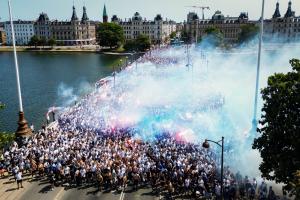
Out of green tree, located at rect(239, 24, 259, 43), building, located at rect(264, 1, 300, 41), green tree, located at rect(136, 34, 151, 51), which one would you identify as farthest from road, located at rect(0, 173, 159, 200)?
building, located at rect(264, 1, 300, 41)

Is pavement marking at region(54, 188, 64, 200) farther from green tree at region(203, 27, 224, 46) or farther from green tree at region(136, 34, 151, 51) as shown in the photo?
green tree at region(136, 34, 151, 51)

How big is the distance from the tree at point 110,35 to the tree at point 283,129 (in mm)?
163788

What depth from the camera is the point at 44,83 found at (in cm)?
9419

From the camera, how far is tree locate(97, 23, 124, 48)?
595 ft

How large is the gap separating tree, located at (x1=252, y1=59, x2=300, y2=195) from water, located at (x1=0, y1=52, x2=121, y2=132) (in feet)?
124

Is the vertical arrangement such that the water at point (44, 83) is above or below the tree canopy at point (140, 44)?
below

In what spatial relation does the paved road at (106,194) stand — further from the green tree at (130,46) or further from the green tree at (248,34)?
the green tree at (130,46)

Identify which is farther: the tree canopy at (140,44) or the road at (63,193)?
the tree canopy at (140,44)

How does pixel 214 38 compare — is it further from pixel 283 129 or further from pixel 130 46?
pixel 283 129

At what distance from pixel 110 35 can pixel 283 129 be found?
166m

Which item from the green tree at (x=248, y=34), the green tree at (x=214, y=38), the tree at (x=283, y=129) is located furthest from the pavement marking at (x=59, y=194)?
the green tree at (x=248, y=34)

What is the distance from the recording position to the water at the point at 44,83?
60250 mm

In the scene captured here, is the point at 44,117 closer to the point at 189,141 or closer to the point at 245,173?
the point at 189,141

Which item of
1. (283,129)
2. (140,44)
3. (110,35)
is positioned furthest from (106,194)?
(110,35)
